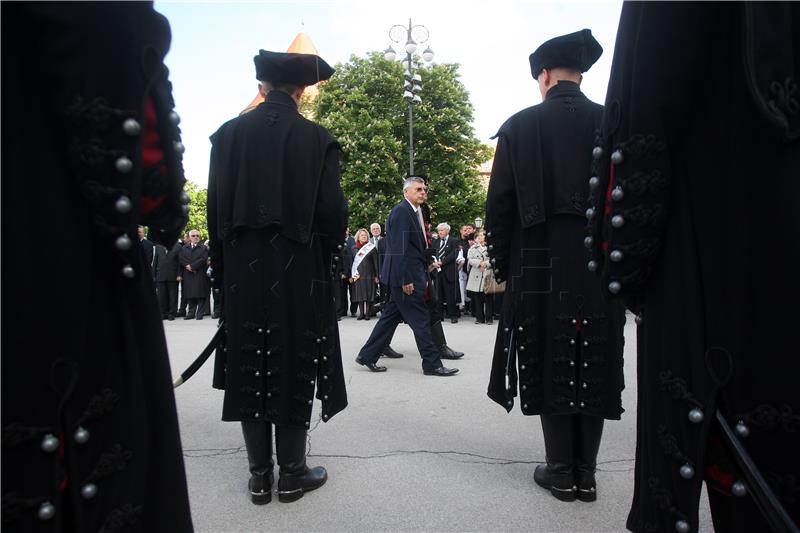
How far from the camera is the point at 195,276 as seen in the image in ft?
44.4

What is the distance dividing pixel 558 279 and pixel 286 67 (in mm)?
1787

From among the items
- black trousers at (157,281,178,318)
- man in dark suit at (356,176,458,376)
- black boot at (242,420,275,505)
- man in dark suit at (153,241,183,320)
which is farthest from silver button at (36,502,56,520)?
black trousers at (157,281,178,318)

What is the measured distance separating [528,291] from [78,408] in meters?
2.23

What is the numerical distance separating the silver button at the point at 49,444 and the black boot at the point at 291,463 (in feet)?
6.26

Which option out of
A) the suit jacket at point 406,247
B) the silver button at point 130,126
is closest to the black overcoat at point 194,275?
the suit jacket at point 406,247

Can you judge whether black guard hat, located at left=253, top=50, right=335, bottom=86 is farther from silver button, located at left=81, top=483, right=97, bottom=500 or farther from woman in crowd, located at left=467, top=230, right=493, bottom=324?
woman in crowd, located at left=467, top=230, right=493, bottom=324

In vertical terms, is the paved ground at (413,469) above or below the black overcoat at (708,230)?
below

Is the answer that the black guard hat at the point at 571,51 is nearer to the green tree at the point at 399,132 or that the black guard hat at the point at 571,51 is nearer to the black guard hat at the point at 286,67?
the black guard hat at the point at 286,67

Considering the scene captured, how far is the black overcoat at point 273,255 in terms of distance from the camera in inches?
114

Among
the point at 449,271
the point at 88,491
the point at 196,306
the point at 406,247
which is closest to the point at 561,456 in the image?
the point at 88,491

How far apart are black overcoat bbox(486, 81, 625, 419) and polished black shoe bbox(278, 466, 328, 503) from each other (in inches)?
46.6

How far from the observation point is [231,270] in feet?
9.70

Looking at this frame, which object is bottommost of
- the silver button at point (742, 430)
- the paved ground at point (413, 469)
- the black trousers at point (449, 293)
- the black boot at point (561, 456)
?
the paved ground at point (413, 469)

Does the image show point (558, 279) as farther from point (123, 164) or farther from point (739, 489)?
point (123, 164)
